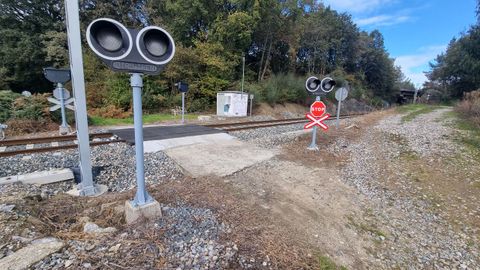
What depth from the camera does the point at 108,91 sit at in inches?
653

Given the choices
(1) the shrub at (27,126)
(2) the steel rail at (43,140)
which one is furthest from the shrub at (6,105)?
(2) the steel rail at (43,140)

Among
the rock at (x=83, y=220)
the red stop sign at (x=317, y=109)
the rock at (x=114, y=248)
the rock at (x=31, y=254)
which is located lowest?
the rock at (x=83, y=220)

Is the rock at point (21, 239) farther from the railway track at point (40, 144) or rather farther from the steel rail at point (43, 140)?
the steel rail at point (43, 140)

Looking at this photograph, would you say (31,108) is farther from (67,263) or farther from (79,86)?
(67,263)

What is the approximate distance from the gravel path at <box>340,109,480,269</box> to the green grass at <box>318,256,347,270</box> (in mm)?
674

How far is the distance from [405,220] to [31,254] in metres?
4.86

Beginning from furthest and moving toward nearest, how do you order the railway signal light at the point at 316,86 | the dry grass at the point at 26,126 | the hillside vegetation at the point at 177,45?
1. the hillside vegetation at the point at 177,45
2. the dry grass at the point at 26,126
3. the railway signal light at the point at 316,86

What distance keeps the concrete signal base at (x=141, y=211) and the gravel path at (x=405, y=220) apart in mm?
2814

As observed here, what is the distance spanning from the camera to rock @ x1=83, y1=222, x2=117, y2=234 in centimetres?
254

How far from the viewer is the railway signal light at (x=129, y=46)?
239cm

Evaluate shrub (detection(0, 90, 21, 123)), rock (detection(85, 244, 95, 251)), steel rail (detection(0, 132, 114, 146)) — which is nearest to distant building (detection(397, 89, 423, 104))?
steel rail (detection(0, 132, 114, 146))

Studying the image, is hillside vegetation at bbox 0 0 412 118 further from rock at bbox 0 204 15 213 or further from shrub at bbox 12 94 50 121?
rock at bbox 0 204 15 213

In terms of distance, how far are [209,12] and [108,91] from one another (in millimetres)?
11033

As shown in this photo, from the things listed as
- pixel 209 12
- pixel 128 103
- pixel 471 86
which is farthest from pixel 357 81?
pixel 128 103
